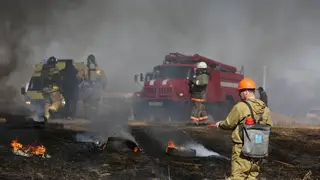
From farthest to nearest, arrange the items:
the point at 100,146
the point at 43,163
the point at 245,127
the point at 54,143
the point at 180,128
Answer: the point at 180,128, the point at 54,143, the point at 100,146, the point at 43,163, the point at 245,127

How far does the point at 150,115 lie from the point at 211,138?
5.61m

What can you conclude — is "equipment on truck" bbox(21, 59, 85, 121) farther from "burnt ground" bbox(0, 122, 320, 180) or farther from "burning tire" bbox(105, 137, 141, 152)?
→ "burning tire" bbox(105, 137, 141, 152)

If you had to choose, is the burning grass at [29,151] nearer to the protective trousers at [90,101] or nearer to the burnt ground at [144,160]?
the burnt ground at [144,160]

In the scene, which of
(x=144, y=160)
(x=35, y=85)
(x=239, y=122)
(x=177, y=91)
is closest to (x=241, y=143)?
(x=239, y=122)

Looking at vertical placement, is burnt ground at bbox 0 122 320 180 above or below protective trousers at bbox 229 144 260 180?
below

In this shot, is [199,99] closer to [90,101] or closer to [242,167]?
[90,101]

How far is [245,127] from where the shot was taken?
3.95 m

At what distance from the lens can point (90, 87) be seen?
46.2 ft

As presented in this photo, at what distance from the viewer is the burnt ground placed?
5473mm

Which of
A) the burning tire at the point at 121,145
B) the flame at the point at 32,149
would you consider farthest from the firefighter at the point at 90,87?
the flame at the point at 32,149

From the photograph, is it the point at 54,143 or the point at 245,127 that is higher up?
the point at 245,127

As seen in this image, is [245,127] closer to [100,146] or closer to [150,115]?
[100,146]

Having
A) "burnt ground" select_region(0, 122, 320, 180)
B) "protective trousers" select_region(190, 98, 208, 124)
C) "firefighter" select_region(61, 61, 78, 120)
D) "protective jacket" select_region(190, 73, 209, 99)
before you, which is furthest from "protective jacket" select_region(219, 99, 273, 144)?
"firefighter" select_region(61, 61, 78, 120)

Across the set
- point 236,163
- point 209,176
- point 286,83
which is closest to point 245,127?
point 236,163
